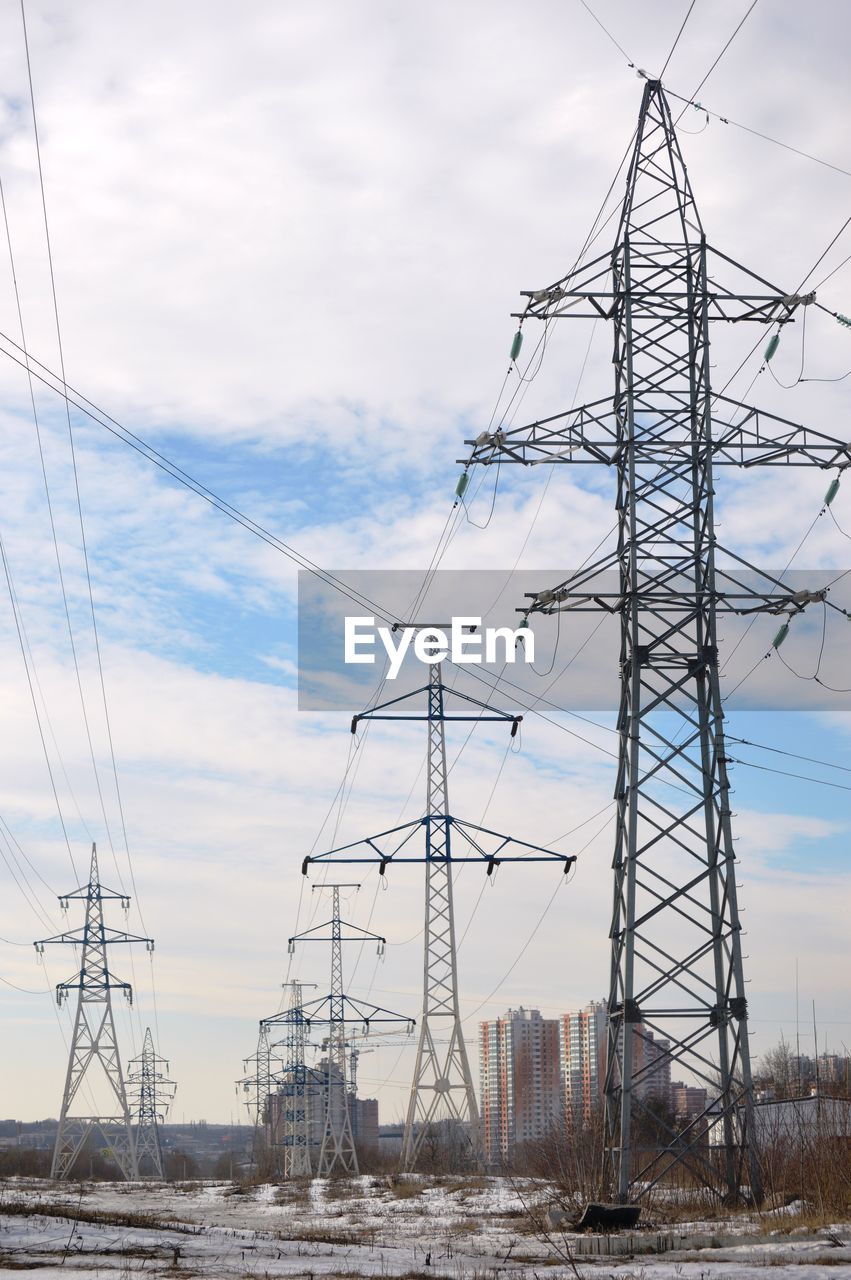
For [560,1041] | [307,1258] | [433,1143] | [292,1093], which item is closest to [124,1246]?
[307,1258]

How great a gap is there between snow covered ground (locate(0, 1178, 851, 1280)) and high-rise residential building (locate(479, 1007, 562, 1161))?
5350 inches

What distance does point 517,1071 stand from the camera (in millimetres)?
178625

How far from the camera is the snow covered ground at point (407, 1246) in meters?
14.1

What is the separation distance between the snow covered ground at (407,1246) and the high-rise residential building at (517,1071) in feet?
446

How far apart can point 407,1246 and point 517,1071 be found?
166 metres

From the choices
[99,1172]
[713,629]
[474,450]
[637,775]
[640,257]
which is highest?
[640,257]

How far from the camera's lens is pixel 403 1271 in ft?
48.0

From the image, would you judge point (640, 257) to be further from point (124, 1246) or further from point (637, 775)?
point (124, 1246)

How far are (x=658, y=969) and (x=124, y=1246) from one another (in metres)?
7.94

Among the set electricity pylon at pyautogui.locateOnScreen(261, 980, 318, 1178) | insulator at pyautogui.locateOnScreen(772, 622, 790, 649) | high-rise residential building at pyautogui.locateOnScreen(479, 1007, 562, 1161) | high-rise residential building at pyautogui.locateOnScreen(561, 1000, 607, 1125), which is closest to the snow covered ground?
insulator at pyautogui.locateOnScreen(772, 622, 790, 649)

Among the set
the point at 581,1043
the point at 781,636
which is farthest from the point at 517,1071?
the point at 781,636

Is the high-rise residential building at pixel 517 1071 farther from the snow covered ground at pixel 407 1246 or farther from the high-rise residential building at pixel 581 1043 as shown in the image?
the snow covered ground at pixel 407 1246

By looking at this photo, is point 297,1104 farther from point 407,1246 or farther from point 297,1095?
point 407,1246

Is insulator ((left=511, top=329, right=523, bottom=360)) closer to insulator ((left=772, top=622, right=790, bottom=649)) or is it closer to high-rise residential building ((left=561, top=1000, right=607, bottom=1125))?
insulator ((left=772, top=622, right=790, bottom=649))
